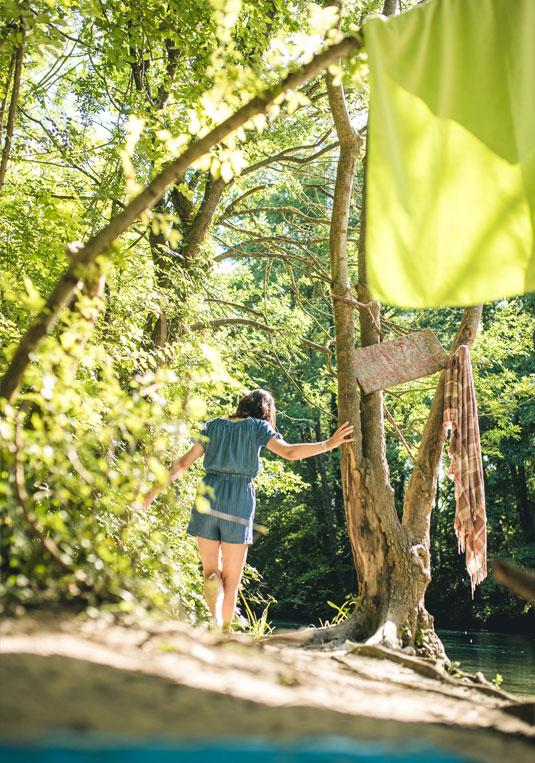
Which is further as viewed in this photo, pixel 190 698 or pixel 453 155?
pixel 453 155

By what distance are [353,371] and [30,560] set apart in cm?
305

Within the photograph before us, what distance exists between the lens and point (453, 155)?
9.83 ft

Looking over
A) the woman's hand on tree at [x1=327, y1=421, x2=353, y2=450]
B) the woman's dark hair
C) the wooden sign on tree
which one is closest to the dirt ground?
the woman's dark hair

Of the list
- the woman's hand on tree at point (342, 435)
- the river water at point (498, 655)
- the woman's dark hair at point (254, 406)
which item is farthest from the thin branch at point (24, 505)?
the river water at point (498, 655)

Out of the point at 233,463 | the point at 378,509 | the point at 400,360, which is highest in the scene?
the point at 400,360

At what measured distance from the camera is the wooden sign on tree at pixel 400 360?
4.29 meters

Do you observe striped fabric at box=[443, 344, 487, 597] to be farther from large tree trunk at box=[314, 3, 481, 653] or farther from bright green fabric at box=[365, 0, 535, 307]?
bright green fabric at box=[365, 0, 535, 307]

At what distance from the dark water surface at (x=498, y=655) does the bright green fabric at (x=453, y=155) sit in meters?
5.48

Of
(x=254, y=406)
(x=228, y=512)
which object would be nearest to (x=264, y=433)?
(x=254, y=406)

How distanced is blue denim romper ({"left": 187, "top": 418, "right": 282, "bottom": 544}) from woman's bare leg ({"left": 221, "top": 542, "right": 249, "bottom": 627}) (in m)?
0.08

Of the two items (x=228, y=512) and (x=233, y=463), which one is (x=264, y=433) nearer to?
(x=233, y=463)

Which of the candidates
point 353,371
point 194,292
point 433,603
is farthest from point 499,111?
point 433,603

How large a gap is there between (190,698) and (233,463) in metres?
2.36

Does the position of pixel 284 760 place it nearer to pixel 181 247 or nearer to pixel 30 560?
pixel 30 560
